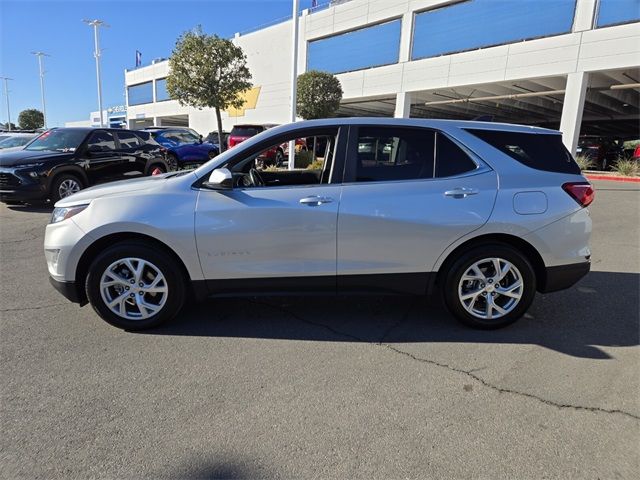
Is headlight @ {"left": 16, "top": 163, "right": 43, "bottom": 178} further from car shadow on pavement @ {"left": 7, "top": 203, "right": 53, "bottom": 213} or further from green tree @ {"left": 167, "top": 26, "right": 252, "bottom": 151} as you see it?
green tree @ {"left": 167, "top": 26, "right": 252, "bottom": 151}

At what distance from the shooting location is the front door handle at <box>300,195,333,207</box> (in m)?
3.37

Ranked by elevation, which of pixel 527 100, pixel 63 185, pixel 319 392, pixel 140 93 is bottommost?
pixel 319 392

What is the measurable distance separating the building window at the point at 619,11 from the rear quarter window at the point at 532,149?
18025 mm

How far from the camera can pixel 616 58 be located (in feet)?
56.5

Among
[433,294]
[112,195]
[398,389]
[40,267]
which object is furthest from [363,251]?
[40,267]

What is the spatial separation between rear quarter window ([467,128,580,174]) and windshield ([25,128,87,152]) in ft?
28.8

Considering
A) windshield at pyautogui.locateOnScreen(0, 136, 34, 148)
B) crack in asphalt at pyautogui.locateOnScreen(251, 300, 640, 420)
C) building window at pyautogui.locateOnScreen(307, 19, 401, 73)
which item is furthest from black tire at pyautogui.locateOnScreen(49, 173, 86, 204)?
building window at pyautogui.locateOnScreen(307, 19, 401, 73)

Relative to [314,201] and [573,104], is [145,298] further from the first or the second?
[573,104]

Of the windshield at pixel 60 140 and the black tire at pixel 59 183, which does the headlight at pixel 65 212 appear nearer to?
the black tire at pixel 59 183

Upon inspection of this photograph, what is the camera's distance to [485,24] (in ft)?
69.4

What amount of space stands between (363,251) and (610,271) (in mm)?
3824


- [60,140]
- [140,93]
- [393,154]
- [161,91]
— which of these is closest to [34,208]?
[60,140]

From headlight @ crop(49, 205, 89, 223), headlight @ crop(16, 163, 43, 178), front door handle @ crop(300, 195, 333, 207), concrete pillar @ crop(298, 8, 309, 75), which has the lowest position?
headlight @ crop(49, 205, 89, 223)

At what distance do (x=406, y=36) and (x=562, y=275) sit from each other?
80.3ft
